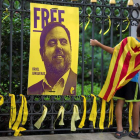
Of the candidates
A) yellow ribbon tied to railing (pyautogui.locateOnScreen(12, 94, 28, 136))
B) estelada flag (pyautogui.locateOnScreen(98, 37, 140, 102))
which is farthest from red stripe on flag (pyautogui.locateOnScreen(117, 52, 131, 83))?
yellow ribbon tied to railing (pyautogui.locateOnScreen(12, 94, 28, 136))

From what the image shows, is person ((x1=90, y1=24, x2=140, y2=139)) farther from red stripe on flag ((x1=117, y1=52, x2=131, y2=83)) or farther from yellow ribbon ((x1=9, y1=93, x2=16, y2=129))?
yellow ribbon ((x1=9, y1=93, x2=16, y2=129))

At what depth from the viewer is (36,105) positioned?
5.00m

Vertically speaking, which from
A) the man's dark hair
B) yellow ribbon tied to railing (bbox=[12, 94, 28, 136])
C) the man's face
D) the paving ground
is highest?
the man's dark hair

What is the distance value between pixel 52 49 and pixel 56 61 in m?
0.19

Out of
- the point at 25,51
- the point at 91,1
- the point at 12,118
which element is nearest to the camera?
the point at 12,118

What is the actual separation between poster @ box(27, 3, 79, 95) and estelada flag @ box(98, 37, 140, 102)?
0.58 metres

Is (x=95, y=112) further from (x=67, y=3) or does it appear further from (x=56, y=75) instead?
(x=67, y=3)

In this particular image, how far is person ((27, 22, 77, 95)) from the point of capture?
4.54m

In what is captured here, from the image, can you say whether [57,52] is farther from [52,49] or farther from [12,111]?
[12,111]

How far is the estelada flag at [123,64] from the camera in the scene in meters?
4.58

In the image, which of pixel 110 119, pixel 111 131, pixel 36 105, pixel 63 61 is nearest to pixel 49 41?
pixel 63 61

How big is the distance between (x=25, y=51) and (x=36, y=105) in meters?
0.95

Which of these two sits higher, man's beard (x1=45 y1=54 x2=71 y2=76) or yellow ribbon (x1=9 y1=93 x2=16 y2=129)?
man's beard (x1=45 y1=54 x2=71 y2=76)

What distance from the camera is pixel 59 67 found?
4.61 meters
